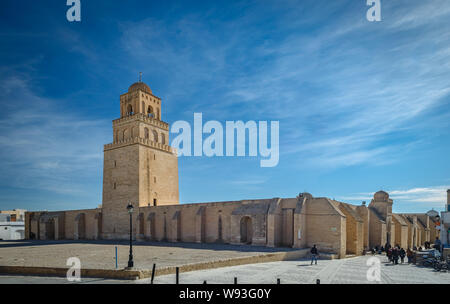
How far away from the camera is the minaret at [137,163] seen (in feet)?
116

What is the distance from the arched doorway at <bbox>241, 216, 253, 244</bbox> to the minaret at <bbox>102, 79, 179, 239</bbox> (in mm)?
13372

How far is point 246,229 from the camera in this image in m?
26.7

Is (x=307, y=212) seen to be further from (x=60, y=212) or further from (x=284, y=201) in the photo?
(x=60, y=212)

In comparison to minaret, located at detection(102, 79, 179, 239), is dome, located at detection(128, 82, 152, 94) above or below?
above

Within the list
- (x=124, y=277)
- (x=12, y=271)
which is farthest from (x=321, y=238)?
(x=12, y=271)

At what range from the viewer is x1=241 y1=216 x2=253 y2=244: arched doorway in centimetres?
2636

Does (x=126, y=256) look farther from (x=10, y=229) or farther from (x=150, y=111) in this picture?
(x=10, y=229)

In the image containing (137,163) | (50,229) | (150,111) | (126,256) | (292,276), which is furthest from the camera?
(50,229)

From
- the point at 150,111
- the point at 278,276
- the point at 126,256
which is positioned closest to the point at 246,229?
the point at 126,256

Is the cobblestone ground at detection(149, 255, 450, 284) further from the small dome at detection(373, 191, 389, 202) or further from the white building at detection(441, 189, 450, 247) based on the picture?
the small dome at detection(373, 191, 389, 202)

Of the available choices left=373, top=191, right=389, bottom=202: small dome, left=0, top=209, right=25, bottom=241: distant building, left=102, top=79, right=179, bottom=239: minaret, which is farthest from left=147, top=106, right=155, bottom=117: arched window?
left=0, top=209, right=25, bottom=241: distant building

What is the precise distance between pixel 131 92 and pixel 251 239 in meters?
23.9

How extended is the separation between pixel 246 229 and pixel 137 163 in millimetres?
15534
